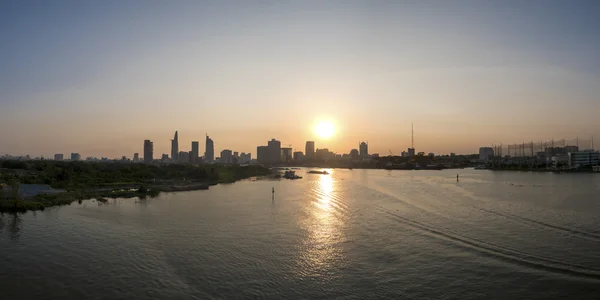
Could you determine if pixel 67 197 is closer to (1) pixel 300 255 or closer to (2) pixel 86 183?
(2) pixel 86 183

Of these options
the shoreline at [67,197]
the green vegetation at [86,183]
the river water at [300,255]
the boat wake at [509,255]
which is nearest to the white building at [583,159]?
the river water at [300,255]

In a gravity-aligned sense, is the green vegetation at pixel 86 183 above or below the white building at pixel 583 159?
below

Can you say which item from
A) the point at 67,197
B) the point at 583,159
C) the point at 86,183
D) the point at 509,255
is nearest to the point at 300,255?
the point at 509,255

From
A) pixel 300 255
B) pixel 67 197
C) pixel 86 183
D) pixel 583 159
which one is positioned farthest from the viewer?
pixel 583 159

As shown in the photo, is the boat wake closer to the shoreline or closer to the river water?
the river water

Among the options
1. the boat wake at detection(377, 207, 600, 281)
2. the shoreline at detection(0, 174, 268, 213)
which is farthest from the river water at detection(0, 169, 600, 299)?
the shoreline at detection(0, 174, 268, 213)

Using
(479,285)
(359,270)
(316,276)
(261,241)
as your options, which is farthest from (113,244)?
(479,285)

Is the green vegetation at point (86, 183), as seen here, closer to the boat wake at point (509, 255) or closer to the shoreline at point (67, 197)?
the shoreline at point (67, 197)
